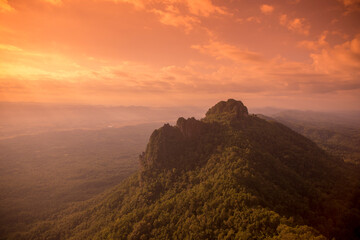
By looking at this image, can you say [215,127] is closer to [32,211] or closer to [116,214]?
[116,214]

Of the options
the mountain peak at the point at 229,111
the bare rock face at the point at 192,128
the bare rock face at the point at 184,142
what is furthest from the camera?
the mountain peak at the point at 229,111

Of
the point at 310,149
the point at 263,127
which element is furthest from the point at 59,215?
the point at 310,149

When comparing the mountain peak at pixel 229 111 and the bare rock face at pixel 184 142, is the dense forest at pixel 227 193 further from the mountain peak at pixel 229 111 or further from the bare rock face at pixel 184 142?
the mountain peak at pixel 229 111

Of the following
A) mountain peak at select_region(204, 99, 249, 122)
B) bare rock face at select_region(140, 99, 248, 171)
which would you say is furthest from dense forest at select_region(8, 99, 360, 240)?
mountain peak at select_region(204, 99, 249, 122)

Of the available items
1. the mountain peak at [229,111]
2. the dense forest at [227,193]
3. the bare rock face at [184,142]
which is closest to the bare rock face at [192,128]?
the bare rock face at [184,142]

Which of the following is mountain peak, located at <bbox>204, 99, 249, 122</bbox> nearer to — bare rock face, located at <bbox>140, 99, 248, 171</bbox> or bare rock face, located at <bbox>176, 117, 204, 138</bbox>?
bare rock face, located at <bbox>140, 99, 248, 171</bbox>

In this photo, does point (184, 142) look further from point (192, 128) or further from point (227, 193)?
point (227, 193)
